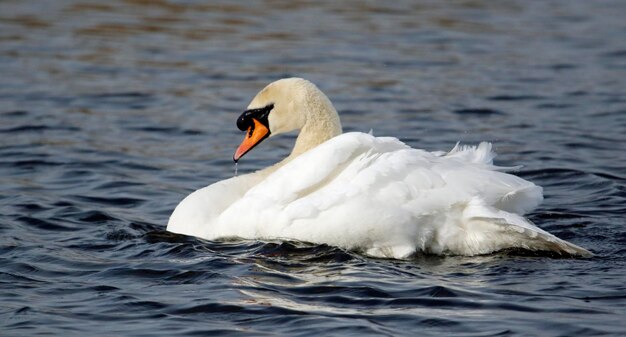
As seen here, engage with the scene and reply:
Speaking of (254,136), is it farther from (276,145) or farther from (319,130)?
(276,145)

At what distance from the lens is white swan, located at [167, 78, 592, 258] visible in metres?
7.61

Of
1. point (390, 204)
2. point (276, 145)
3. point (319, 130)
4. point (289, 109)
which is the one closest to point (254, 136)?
point (289, 109)

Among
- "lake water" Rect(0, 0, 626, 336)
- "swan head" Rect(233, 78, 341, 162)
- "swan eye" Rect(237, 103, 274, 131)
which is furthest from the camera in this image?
"swan eye" Rect(237, 103, 274, 131)

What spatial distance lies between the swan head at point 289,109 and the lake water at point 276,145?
1137 millimetres

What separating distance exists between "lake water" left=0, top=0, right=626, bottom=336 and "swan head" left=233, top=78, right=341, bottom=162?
Result: 1.14 m

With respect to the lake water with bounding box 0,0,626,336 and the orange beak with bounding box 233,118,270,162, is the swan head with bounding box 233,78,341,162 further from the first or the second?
the lake water with bounding box 0,0,626,336

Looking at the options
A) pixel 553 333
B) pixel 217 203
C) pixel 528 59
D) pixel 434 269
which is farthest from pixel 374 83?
pixel 553 333

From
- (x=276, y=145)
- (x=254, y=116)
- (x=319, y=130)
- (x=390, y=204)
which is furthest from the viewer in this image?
(x=276, y=145)

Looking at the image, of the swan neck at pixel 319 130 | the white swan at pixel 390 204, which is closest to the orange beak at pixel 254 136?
the swan neck at pixel 319 130

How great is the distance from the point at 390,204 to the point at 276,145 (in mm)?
4948

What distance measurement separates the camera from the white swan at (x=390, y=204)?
25.0 feet

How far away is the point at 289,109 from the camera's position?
29.0ft

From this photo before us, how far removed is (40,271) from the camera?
7797 mm

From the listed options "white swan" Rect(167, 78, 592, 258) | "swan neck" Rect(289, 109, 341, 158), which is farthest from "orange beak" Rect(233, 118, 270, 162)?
"white swan" Rect(167, 78, 592, 258)
